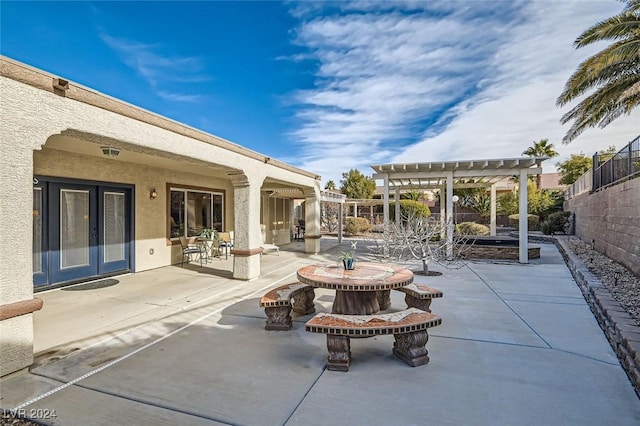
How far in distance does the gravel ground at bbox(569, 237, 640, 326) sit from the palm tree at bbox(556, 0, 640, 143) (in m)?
4.18

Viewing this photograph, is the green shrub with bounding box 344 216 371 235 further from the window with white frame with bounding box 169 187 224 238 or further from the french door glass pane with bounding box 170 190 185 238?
the french door glass pane with bounding box 170 190 185 238

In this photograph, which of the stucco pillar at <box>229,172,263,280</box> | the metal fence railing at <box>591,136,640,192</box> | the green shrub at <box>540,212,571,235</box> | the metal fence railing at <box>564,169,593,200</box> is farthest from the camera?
the green shrub at <box>540,212,571,235</box>

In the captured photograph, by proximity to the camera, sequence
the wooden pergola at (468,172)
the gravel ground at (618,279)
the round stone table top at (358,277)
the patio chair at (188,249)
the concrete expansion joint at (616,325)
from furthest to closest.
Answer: the wooden pergola at (468,172) < the patio chair at (188,249) < the gravel ground at (618,279) < the round stone table top at (358,277) < the concrete expansion joint at (616,325)

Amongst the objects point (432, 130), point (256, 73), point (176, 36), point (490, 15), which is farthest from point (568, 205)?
point (176, 36)

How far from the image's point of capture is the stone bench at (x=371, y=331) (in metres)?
3.49

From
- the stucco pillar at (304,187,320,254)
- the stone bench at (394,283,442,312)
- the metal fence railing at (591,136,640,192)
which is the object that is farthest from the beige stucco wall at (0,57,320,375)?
the metal fence railing at (591,136,640,192)

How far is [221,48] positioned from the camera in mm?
11703

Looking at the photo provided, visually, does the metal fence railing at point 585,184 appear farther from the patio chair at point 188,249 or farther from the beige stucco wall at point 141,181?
the beige stucco wall at point 141,181

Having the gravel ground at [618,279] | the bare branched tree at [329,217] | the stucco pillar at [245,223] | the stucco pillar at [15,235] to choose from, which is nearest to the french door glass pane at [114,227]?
the stucco pillar at [245,223]

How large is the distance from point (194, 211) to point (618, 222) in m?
12.1

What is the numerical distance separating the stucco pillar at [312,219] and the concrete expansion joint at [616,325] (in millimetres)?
8766

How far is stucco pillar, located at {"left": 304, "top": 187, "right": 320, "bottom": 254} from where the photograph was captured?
43.5 ft

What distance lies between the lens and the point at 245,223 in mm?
7957

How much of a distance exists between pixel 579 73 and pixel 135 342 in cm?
1092
